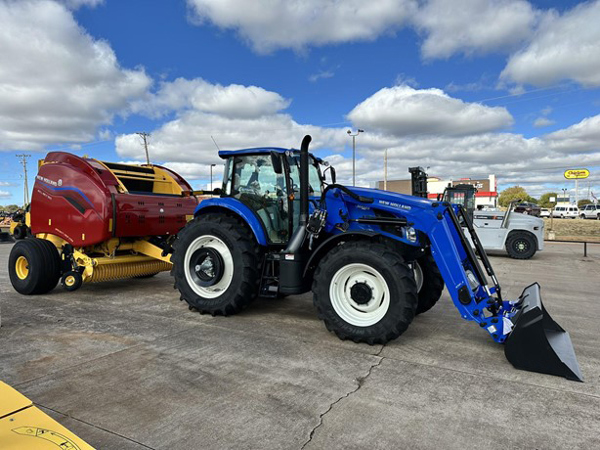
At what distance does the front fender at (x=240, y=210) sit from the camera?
5266mm

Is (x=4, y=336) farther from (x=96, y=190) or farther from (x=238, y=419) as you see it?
(x=238, y=419)

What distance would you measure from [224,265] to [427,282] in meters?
2.66

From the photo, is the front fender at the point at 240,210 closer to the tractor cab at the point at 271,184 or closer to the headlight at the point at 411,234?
the tractor cab at the point at 271,184

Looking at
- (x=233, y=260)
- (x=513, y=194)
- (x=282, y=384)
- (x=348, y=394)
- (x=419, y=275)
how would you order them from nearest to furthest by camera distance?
(x=348, y=394) → (x=282, y=384) → (x=233, y=260) → (x=419, y=275) → (x=513, y=194)

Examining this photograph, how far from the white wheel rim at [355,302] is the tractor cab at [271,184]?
1.08m

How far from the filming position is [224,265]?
544cm

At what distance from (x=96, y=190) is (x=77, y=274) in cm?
136

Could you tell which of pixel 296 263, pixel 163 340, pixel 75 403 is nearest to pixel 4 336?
pixel 163 340

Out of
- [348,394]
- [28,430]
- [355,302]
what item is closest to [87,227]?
[355,302]

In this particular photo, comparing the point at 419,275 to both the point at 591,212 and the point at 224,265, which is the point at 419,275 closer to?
the point at 224,265

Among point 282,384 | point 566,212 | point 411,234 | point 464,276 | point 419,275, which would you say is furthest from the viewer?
point 566,212

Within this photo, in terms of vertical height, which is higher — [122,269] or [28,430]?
[122,269]

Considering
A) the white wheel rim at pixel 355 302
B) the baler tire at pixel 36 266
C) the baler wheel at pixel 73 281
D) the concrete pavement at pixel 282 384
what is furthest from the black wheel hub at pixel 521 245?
the baler tire at pixel 36 266

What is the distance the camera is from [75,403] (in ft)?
9.95
